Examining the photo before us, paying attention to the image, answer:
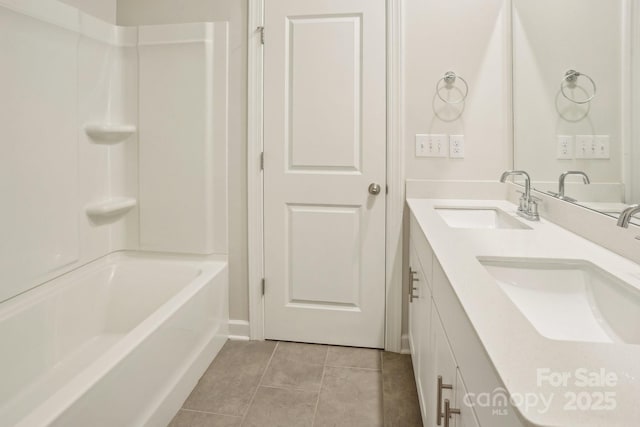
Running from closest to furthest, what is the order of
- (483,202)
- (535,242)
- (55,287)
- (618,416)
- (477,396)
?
(618,416) → (477,396) → (535,242) → (55,287) → (483,202)

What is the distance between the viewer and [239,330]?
240cm

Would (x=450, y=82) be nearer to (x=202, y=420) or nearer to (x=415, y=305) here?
(x=415, y=305)

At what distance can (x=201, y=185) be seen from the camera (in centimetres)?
232

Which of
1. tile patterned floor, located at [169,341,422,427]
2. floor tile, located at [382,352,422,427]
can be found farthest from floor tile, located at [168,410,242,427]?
floor tile, located at [382,352,422,427]

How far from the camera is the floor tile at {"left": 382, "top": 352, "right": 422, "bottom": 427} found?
5.51 feet

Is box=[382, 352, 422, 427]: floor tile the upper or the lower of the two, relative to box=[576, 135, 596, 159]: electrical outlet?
lower

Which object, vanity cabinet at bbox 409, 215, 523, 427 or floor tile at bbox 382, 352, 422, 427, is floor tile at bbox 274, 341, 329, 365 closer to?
floor tile at bbox 382, 352, 422, 427

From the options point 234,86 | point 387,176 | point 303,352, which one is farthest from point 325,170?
point 303,352

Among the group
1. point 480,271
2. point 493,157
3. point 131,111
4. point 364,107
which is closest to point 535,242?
point 480,271

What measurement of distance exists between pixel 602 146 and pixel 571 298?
514mm

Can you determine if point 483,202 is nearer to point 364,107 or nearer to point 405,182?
point 405,182

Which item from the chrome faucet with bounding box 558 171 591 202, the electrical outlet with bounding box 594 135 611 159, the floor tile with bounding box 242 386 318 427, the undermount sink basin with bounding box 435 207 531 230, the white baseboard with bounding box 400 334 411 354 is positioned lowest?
the floor tile with bounding box 242 386 318 427

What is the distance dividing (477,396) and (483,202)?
154 centimetres

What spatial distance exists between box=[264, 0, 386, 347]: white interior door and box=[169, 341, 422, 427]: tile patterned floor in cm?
15
